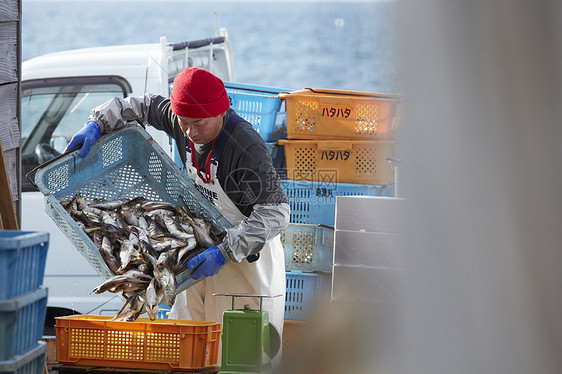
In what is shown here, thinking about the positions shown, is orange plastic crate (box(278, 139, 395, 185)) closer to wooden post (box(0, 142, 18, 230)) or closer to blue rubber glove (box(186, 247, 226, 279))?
blue rubber glove (box(186, 247, 226, 279))

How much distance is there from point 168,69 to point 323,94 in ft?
4.67

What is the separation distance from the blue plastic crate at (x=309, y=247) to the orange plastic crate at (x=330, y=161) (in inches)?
14.7

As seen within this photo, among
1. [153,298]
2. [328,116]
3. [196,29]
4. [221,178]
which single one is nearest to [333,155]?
[328,116]

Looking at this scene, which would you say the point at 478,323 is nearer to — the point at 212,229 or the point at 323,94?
the point at 212,229

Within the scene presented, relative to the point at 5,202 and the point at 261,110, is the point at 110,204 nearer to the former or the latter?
the point at 5,202

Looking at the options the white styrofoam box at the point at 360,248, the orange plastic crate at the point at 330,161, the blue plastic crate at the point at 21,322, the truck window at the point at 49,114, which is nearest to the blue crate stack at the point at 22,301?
the blue plastic crate at the point at 21,322

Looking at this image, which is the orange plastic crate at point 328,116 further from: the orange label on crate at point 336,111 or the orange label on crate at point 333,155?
the orange label on crate at point 333,155

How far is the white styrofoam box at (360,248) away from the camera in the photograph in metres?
4.19

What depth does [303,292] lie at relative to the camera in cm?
472

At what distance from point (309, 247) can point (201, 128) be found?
154cm

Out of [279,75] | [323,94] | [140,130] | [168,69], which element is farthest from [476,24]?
[279,75]

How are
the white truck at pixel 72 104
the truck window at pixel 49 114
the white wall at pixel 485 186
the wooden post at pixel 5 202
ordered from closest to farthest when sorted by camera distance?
the white wall at pixel 485 186
the wooden post at pixel 5 202
the white truck at pixel 72 104
the truck window at pixel 49 114

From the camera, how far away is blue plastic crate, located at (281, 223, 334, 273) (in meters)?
4.71

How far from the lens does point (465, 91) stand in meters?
1.53
